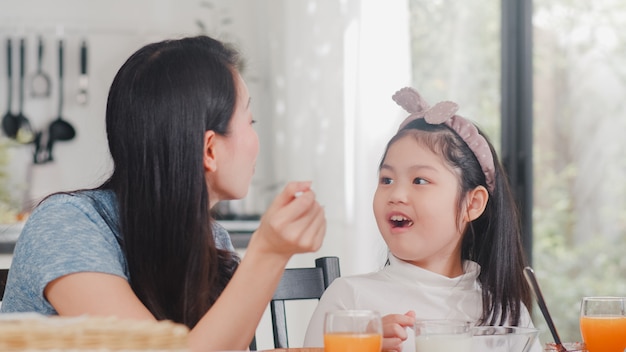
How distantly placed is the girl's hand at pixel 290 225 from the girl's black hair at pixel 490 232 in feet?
2.23

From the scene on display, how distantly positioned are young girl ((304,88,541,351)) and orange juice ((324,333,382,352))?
59 centimetres

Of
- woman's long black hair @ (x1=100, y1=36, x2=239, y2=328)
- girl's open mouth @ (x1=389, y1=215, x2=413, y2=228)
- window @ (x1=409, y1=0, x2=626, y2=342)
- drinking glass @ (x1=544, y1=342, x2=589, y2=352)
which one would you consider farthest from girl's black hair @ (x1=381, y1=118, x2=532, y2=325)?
window @ (x1=409, y1=0, x2=626, y2=342)

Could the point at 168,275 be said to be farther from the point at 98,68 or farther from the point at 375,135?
the point at 98,68

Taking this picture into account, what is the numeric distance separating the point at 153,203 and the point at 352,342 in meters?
0.50

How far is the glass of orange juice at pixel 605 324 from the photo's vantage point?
4.41 feet

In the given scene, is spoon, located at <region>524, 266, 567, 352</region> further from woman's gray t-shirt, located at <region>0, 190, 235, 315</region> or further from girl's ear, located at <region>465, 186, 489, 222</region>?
woman's gray t-shirt, located at <region>0, 190, 235, 315</region>

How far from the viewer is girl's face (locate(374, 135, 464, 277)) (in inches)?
66.2

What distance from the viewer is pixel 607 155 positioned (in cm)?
359

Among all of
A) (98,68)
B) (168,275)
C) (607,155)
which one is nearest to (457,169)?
(168,275)

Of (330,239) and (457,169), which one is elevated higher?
(457,169)

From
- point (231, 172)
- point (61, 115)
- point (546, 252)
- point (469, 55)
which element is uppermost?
point (469, 55)

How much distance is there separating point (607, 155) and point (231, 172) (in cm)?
251

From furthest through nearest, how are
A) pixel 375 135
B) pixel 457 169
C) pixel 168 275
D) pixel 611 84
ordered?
pixel 611 84 < pixel 375 135 < pixel 457 169 < pixel 168 275

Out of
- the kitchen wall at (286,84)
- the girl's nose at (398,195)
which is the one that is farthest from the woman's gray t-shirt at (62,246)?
the kitchen wall at (286,84)
